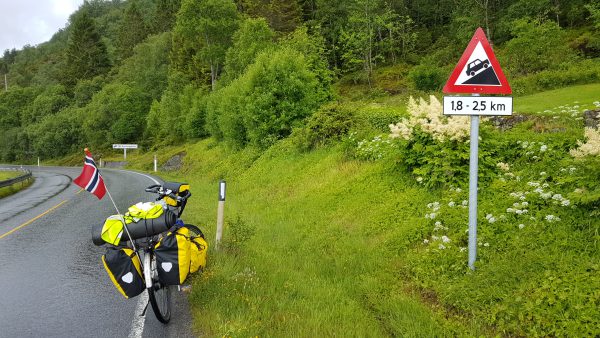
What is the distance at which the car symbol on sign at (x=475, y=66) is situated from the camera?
5.01 m

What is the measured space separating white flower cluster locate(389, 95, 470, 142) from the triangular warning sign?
2.94 meters

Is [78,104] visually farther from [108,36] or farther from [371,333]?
[371,333]

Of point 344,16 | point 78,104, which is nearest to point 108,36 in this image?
point 78,104

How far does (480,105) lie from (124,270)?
4.62 metres

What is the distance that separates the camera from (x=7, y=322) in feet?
16.8

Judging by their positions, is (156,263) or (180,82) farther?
(180,82)

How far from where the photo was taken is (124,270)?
460cm

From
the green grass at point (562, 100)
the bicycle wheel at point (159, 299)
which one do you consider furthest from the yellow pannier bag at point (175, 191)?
the green grass at point (562, 100)

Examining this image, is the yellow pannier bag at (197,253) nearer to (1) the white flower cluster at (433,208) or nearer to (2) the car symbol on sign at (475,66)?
(1) the white flower cluster at (433,208)

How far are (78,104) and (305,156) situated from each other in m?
80.1

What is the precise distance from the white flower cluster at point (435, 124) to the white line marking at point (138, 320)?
5.94m

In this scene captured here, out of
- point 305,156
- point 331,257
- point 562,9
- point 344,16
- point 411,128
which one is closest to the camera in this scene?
point 331,257

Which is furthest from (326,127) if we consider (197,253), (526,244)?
(197,253)

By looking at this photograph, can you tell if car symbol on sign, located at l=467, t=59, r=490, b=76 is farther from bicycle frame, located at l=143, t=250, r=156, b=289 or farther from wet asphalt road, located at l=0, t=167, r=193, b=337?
wet asphalt road, located at l=0, t=167, r=193, b=337
